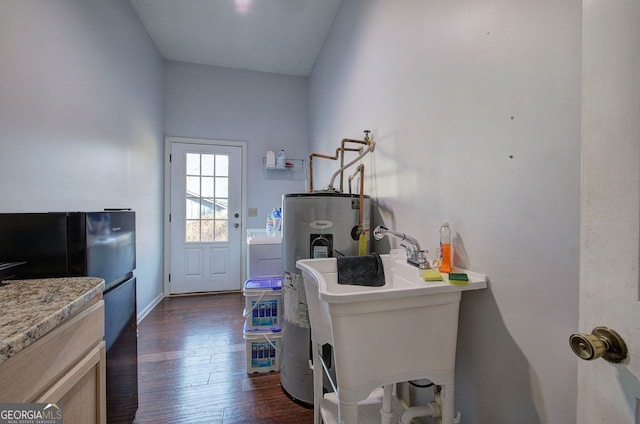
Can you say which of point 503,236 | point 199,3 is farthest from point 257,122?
point 503,236

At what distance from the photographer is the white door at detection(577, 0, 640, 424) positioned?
1.34ft

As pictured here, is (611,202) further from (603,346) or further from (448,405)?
(448,405)

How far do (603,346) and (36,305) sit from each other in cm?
127

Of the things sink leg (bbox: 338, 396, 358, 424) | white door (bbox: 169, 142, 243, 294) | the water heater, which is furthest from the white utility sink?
white door (bbox: 169, 142, 243, 294)

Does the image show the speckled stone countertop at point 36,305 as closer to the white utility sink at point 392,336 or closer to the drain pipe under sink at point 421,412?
the white utility sink at point 392,336

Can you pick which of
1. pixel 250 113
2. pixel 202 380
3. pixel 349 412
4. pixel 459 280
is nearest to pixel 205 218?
pixel 250 113

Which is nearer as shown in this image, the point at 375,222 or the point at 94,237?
the point at 94,237

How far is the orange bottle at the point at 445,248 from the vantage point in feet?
3.37

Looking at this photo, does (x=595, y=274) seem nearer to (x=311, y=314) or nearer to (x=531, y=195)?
(x=531, y=195)

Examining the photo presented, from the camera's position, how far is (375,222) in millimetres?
1773

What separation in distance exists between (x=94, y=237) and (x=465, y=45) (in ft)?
5.35

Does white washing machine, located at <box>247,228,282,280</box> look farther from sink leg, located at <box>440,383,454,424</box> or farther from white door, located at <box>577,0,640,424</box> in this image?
white door, located at <box>577,0,640,424</box>

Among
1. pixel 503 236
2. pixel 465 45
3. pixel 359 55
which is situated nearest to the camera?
pixel 503 236

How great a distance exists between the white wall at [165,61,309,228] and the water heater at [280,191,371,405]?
213 cm
